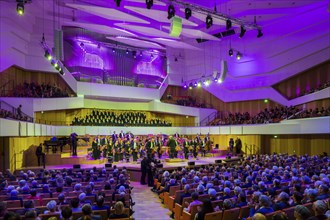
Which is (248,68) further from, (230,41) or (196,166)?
(196,166)

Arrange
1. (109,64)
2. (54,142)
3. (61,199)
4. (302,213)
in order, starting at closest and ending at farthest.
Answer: (302,213), (61,199), (54,142), (109,64)

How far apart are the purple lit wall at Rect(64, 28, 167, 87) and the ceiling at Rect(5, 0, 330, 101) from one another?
1.77 metres

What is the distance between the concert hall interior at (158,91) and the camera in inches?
528

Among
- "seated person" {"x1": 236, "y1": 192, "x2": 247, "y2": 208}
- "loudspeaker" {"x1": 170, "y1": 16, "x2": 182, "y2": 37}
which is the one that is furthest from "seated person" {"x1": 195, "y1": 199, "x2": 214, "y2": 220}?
"loudspeaker" {"x1": 170, "y1": 16, "x2": 182, "y2": 37}

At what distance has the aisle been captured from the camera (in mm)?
7637

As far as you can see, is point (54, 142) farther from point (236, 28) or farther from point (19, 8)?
point (236, 28)

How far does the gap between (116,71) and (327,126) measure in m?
16.8

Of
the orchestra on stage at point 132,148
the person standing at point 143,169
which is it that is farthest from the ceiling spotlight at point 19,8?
the orchestra on stage at point 132,148

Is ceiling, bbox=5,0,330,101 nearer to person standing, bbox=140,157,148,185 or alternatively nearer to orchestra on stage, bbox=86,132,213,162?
orchestra on stage, bbox=86,132,213,162

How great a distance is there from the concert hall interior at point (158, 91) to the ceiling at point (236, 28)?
94mm

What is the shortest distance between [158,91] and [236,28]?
8874mm

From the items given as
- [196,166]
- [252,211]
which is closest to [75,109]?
[196,166]

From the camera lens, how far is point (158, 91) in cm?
2638

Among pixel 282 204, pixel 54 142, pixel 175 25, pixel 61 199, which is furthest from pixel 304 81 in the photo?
pixel 61 199
